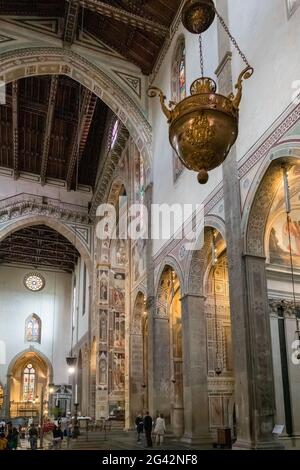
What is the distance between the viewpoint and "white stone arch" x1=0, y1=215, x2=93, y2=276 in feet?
71.8

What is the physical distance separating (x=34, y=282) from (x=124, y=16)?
2108cm

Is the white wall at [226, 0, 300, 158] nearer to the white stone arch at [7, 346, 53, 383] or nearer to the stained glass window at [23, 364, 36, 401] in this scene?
the white stone arch at [7, 346, 53, 383]

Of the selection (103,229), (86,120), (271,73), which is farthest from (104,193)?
(271,73)

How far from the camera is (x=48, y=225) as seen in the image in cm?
2328

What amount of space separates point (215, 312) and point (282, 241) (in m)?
2.62

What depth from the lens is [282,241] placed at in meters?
11.8

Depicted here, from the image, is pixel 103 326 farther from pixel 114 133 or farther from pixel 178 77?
pixel 178 77

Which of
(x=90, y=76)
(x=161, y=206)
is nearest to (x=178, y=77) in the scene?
(x=90, y=76)

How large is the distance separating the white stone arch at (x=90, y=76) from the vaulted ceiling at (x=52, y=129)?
5.46 feet

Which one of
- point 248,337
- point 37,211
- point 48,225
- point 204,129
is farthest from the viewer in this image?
point 48,225

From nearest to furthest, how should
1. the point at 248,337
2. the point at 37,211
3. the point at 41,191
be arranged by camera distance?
the point at 248,337
the point at 37,211
the point at 41,191

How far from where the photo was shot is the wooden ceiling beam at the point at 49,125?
17.2 metres

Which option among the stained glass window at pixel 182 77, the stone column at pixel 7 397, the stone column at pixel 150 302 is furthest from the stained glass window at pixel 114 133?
the stone column at pixel 7 397

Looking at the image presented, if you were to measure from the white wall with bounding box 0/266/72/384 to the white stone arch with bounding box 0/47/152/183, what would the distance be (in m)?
17.6
